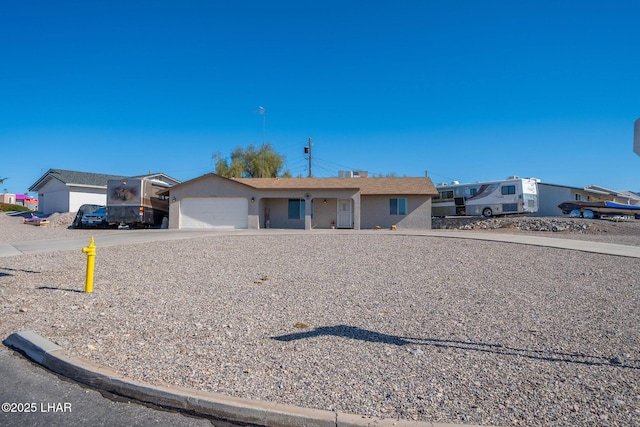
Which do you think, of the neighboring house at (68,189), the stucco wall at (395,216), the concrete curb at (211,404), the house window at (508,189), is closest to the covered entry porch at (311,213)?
the stucco wall at (395,216)

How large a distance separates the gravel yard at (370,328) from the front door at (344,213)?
55.7 ft

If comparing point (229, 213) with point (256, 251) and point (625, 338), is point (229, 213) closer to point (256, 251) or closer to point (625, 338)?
point (256, 251)

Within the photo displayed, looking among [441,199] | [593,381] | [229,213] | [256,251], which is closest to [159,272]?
[256,251]

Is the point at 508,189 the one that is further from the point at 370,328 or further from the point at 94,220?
the point at 370,328

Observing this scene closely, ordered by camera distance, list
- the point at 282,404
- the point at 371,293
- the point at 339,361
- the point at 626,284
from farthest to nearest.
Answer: the point at 626,284
the point at 371,293
the point at 339,361
the point at 282,404

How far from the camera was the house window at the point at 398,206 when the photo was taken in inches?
1168

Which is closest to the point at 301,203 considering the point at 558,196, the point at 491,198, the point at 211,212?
the point at 211,212

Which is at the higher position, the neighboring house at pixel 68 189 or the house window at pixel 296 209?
the neighboring house at pixel 68 189

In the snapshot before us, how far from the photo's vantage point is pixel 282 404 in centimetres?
409

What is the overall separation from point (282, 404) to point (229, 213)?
2466cm

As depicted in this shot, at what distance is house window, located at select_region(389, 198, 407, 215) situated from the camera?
29.7 metres

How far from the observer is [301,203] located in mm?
29766

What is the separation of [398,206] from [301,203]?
6.29m

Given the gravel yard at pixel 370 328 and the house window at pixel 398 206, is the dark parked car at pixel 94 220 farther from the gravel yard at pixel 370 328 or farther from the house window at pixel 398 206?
the house window at pixel 398 206
